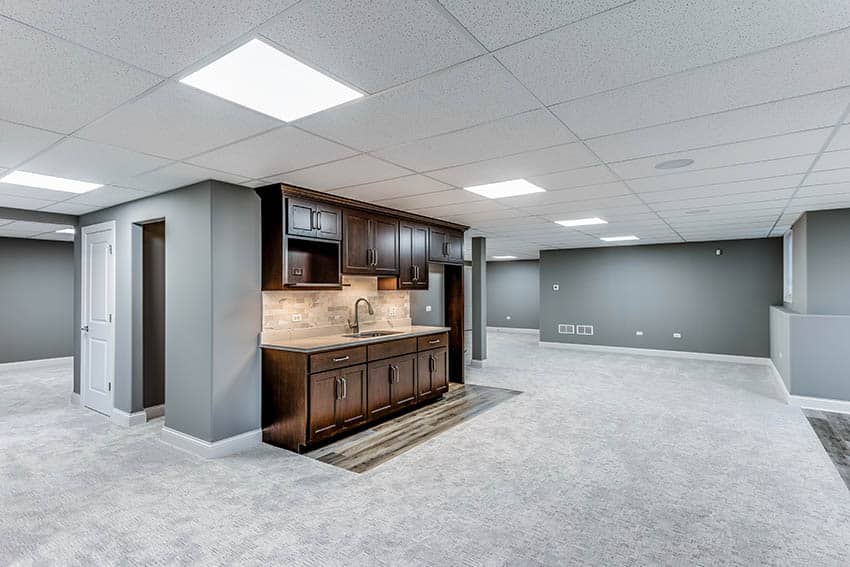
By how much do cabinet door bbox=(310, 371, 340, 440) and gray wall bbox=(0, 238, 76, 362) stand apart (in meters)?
7.24

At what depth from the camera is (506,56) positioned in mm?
1799

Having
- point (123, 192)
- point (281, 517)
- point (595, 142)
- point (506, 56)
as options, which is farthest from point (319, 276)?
point (506, 56)

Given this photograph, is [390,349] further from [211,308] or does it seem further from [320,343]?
[211,308]

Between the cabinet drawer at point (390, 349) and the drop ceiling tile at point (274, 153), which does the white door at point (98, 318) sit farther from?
the cabinet drawer at point (390, 349)

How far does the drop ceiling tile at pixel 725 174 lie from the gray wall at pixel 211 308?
3.49 meters

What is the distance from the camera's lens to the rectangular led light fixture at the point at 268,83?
1.82 metres

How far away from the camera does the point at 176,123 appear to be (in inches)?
97.3

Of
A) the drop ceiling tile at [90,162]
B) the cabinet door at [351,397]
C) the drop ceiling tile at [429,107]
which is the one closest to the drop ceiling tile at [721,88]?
the drop ceiling tile at [429,107]

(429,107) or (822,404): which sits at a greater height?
(429,107)

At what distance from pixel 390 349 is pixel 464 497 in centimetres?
200

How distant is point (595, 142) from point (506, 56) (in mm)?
1313

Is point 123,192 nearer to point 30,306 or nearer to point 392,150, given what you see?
point 392,150

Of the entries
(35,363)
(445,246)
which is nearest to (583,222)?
(445,246)

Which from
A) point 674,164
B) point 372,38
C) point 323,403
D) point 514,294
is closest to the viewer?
point 372,38
